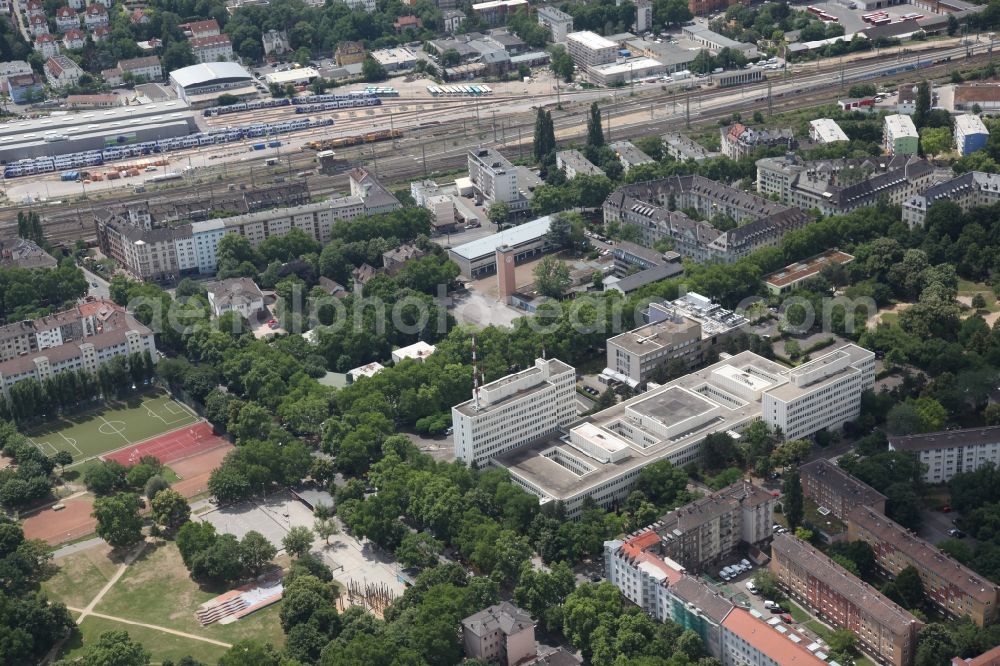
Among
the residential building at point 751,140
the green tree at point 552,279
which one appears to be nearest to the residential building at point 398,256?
the green tree at point 552,279

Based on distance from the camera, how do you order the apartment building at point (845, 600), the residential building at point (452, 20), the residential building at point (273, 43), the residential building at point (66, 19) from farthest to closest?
the residential building at point (452, 20) < the residential building at point (66, 19) < the residential building at point (273, 43) < the apartment building at point (845, 600)

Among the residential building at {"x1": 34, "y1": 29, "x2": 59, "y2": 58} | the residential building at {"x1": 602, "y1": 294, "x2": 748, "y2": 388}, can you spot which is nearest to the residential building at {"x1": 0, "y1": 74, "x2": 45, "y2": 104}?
the residential building at {"x1": 34, "y1": 29, "x2": 59, "y2": 58}

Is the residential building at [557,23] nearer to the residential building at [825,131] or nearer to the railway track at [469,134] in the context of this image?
the railway track at [469,134]

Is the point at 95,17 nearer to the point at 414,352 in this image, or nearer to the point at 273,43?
the point at 273,43

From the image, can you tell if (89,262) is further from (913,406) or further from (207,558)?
(913,406)

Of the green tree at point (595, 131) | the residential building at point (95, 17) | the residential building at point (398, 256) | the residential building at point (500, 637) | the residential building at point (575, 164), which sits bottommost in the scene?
the residential building at point (500, 637)
